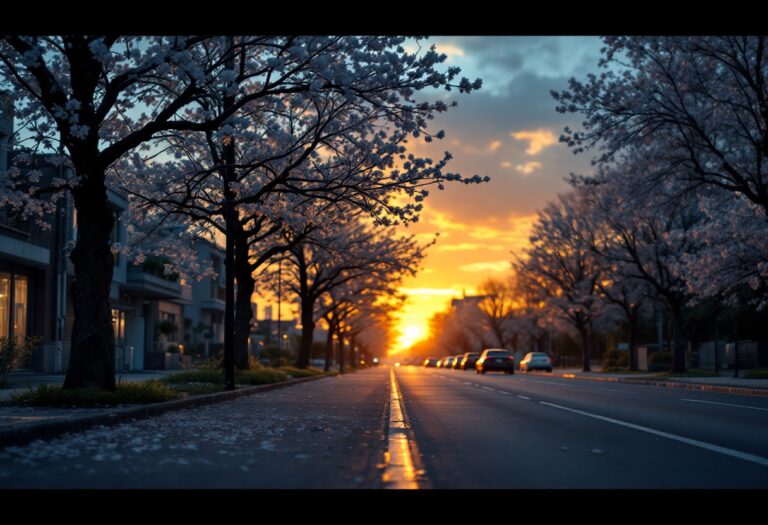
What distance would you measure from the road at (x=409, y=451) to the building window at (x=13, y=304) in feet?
55.9

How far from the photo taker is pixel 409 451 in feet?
28.8

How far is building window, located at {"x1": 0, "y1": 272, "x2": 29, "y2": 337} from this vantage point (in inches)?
1119

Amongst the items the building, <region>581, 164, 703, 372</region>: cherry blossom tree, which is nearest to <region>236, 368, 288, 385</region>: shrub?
the building

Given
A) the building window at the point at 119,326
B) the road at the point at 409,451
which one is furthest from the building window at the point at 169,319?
the road at the point at 409,451

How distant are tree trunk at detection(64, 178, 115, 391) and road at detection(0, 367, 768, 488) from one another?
158cm

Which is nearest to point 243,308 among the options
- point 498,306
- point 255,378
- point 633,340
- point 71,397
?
point 255,378

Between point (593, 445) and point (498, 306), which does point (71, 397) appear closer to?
point (593, 445)

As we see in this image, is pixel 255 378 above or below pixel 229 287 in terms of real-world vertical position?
below

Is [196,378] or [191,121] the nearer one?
[191,121]

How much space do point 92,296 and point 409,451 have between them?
7336 mm

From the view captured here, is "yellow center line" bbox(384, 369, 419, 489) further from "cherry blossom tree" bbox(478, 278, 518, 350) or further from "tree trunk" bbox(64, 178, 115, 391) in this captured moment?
"cherry blossom tree" bbox(478, 278, 518, 350)

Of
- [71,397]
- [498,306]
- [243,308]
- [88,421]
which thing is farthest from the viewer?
[498,306]

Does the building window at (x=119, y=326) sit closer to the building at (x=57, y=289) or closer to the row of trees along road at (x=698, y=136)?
the building at (x=57, y=289)
